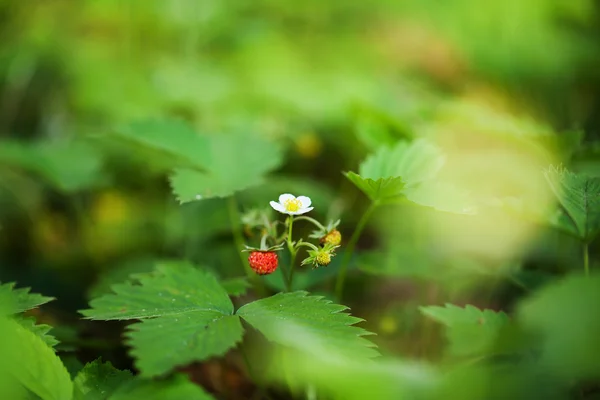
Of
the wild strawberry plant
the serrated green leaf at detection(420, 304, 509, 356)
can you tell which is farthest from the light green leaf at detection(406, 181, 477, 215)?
the serrated green leaf at detection(420, 304, 509, 356)

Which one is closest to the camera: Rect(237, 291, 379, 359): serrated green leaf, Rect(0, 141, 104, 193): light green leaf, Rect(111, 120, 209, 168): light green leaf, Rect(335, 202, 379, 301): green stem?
Rect(237, 291, 379, 359): serrated green leaf

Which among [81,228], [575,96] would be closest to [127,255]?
[81,228]

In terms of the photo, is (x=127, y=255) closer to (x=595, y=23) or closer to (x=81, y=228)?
(x=81, y=228)

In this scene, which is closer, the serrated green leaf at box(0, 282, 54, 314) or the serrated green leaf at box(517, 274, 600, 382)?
the serrated green leaf at box(517, 274, 600, 382)

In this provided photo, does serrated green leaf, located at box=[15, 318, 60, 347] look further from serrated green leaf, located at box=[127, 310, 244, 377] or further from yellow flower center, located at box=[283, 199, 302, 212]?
yellow flower center, located at box=[283, 199, 302, 212]

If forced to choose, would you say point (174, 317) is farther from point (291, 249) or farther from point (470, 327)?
point (470, 327)

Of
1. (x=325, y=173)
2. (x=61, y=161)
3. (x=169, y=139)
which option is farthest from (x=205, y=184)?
(x=325, y=173)
